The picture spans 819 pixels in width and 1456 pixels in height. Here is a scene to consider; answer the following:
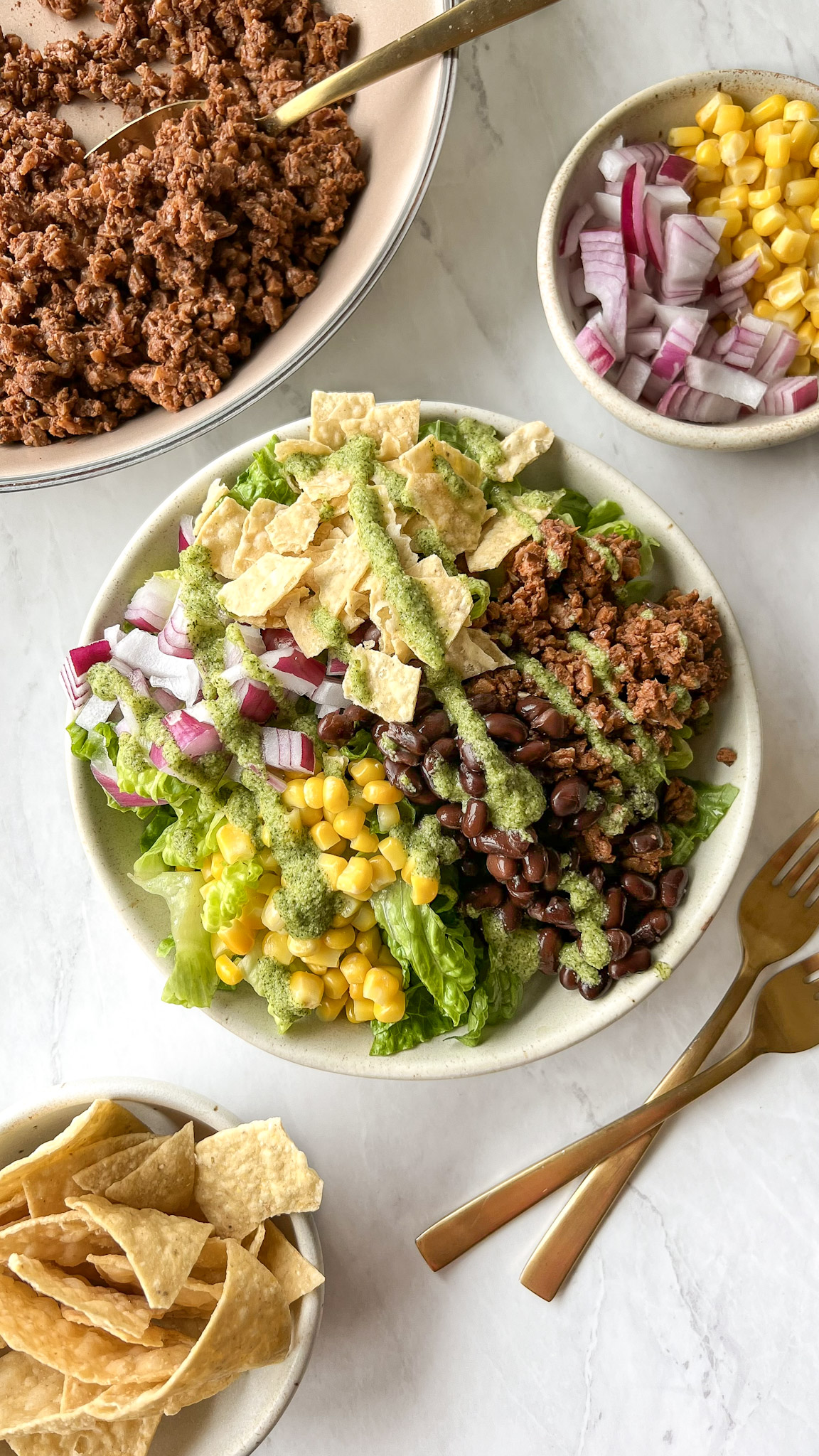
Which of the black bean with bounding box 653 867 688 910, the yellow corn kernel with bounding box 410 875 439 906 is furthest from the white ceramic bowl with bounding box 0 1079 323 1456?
the black bean with bounding box 653 867 688 910

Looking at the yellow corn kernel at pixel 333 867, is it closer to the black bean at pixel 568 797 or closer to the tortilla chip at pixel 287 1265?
the black bean at pixel 568 797

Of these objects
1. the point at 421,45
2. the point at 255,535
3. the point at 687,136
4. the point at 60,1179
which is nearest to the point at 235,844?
the point at 255,535

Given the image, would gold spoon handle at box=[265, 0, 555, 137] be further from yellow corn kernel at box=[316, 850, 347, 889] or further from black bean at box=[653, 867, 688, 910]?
black bean at box=[653, 867, 688, 910]

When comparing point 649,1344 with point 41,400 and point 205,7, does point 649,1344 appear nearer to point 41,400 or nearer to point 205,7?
point 41,400

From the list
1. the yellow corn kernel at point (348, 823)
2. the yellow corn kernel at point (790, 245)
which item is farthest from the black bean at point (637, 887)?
the yellow corn kernel at point (790, 245)

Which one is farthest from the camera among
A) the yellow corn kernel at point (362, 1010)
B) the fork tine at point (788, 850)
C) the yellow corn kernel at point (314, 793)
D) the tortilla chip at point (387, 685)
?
the fork tine at point (788, 850)

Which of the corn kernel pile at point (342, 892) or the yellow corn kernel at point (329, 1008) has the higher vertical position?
the corn kernel pile at point (342, 892)
